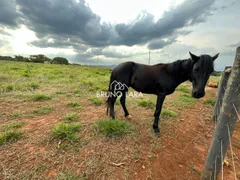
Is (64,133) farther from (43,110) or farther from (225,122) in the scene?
(225,122)

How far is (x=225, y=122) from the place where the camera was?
1383 millimetres

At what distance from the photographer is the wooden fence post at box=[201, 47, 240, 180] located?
1.29 metres

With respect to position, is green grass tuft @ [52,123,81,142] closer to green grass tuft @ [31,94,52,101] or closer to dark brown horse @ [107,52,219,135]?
dark brown horse @ [107,52,219,135]

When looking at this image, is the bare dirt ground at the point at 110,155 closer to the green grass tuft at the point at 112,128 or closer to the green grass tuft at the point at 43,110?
the green grass tuft at the point at 112,128

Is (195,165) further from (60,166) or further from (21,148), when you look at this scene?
(21,148)

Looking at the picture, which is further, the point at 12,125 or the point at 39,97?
the point at 39,97

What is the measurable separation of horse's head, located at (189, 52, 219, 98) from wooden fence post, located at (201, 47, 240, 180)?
89 cm

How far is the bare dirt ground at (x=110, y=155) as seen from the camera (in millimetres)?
1755

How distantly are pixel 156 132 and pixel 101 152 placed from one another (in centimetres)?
143

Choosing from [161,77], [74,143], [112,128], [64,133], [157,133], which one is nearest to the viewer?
[74,143]

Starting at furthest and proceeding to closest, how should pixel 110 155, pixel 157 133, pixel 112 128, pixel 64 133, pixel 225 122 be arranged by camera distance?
pixel 157 133, pixel 112 128, pixel 64 133, pixel 110 155, pixel 225 122

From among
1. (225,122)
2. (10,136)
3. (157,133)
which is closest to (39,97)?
(10,136)

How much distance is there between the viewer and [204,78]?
2.20 metres

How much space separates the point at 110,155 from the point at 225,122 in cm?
174
